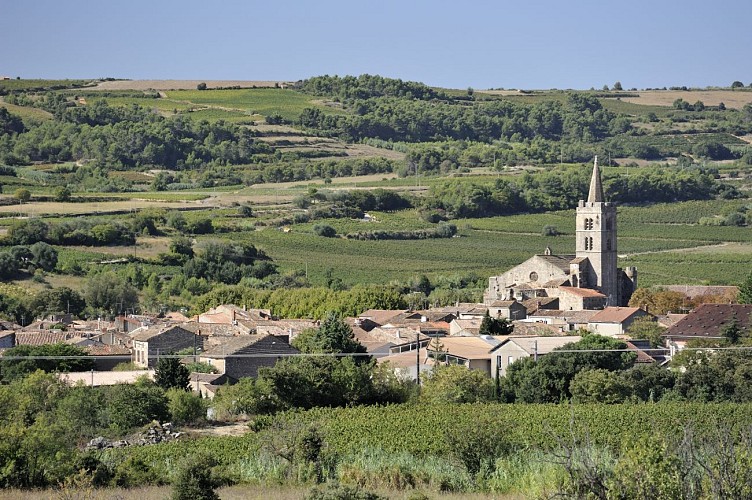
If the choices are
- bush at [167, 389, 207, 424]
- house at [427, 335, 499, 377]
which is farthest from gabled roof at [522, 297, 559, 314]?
bush at [167, 389, 207, 424]

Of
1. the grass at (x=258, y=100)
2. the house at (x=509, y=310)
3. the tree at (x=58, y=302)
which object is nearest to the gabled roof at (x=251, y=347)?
the house at (x=509, y=310)

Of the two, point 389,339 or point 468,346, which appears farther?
point 389,339

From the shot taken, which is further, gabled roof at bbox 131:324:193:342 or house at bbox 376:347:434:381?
gabled roof at bbox 131:324:193:342

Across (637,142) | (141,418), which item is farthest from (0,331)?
(637,142)

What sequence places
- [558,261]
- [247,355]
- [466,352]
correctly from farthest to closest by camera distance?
[558,261] < [466,352] < [247,355]

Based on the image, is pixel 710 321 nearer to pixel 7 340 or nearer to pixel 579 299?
pixel 579 299

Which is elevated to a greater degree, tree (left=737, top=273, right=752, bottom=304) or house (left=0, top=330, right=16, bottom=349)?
house (left=0, top=330, right=16, bottom=349)

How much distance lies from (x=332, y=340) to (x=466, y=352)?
494 cm

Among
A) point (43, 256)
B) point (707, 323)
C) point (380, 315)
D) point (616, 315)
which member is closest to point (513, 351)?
point (707, 323)

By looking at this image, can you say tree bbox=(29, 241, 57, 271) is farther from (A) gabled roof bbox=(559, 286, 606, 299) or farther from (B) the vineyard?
(B) the vineyard

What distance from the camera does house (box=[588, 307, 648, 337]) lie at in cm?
5778

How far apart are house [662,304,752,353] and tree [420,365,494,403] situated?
10715mm

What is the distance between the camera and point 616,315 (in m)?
59.1

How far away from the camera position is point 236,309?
212 ft
